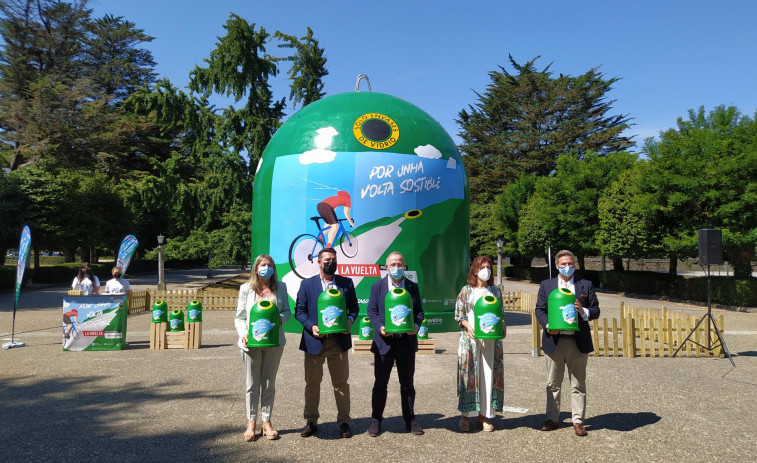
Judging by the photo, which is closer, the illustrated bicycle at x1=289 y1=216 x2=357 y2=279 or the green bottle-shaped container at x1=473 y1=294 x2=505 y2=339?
the green bottle-shaped container at x1=473 y1=294 x2=505 y2=339

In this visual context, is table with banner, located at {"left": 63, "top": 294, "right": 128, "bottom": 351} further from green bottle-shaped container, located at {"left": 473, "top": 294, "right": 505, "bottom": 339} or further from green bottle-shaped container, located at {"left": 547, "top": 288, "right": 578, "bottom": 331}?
green bottle-shaped container, located at {"left": 547, "top": 288, "right": 578, "bottom": 331}

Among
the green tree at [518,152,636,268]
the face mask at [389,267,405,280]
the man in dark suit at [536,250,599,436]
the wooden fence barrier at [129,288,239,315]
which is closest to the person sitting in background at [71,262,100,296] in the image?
the wooden fence barrier at [129,288,239,315]

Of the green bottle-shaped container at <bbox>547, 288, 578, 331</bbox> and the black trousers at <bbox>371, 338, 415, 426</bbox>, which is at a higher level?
the green bottle-shaped container at <bbox>547, 288, 578, 331</bbox>

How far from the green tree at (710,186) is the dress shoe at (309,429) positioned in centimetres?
2221

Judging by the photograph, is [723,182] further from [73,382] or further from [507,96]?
[507,96]

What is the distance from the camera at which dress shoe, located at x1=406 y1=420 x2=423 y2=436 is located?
19.4 ft

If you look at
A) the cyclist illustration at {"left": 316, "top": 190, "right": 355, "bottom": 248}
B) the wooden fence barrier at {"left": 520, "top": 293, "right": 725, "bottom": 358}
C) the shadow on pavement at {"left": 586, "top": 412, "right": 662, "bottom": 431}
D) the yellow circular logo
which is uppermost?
the yellow circular logo

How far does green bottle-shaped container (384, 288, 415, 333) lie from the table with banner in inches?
337

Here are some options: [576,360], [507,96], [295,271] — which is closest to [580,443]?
[576,360]

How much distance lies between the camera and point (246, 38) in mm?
28094

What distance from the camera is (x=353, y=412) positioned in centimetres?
691

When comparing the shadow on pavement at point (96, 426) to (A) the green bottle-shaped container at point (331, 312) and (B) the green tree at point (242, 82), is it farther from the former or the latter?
(B) the green tree at point (242, 82)

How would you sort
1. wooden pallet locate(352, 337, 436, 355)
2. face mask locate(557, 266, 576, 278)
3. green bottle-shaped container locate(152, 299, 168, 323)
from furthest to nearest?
green bottle-shaped container locate(152, 299, 168, 323) → wooden pallet locate(352, 337, 436, 355) → face mask locate(557, 266, 576, 278)

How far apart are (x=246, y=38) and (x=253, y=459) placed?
2673 centimetres
